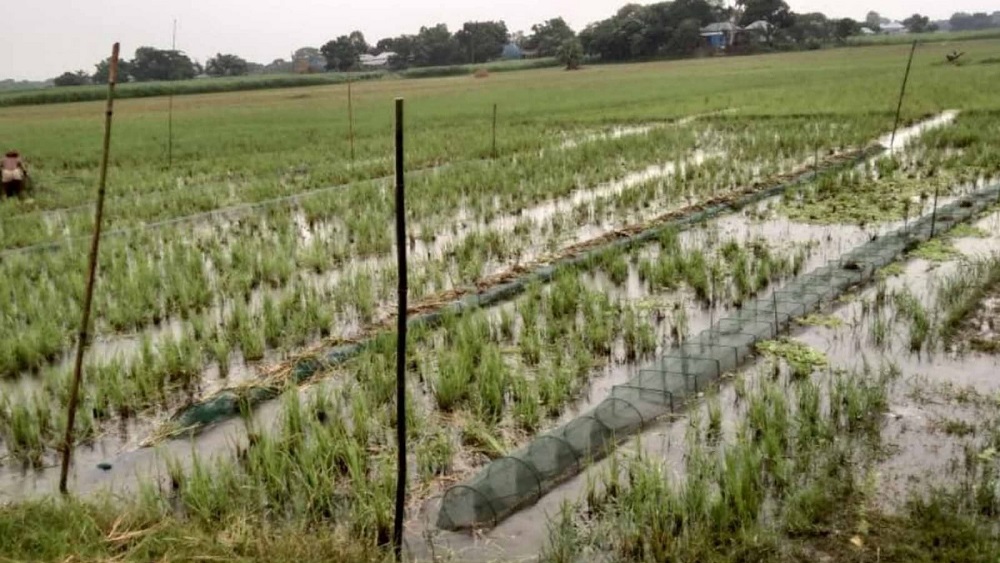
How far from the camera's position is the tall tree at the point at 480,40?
63.4 metres

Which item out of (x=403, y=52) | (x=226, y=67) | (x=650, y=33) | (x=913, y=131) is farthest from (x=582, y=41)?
(x=913, y=131)

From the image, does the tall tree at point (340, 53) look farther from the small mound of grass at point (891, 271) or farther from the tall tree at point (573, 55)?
the small mound of grass at point (891, 271)

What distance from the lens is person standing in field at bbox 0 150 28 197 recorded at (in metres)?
10.4

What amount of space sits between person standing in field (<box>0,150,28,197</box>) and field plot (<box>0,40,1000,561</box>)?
23 centimetres

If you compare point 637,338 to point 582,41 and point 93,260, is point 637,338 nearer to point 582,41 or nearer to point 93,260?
point 93,260

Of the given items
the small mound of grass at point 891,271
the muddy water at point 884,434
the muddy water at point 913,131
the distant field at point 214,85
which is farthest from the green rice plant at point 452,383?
the distant field at point 214,85

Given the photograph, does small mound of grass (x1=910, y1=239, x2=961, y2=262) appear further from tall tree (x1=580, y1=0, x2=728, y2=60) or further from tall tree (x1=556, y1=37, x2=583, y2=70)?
tall tree (x1=580, y1=0, x2=728, y2=60)

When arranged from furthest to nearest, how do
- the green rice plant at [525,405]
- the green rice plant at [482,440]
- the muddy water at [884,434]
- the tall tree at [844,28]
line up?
the tall tree at [844,28] < the green rice plant at [525,405] < the green rice plant at [482,440] < the muddy water at [884,434]

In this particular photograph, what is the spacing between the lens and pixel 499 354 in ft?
13.8

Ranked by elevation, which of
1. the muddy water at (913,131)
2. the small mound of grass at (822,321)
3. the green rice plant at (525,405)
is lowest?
the green rice plant at (525,405)

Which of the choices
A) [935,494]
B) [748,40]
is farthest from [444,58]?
[935,494]

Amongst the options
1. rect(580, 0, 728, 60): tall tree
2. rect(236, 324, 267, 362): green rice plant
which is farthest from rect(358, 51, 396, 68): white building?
rect(236, 324, 267, 362): green rice plant

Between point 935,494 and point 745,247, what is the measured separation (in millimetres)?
3905

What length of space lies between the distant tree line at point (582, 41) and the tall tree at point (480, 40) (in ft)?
0.26
